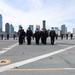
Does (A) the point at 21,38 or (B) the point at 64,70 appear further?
(A) the point at 21,38

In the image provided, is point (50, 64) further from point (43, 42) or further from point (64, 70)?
point (43, 42)

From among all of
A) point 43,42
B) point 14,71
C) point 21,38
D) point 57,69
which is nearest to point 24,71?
point 14,71

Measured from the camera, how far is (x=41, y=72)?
33.9 ft

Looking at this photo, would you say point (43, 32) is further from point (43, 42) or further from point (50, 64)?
point (50, 64)

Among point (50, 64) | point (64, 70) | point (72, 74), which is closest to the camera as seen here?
point (72, 74)

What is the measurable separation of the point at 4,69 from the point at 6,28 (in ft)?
308

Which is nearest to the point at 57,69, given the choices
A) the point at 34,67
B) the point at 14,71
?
the point at 34,67

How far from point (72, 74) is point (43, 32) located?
65.0 feet

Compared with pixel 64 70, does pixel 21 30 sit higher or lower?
higher

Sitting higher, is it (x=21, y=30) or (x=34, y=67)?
Result: (x=21, y=30)

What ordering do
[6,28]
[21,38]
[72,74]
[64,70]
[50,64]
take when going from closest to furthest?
[72,74], [64,70], [50,64], [21,38], [6,28]

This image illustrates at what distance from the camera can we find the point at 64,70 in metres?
10.8

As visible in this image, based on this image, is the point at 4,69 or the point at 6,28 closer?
the point at 4,69

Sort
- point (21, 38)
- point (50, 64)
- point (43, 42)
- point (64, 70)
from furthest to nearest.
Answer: point (43, 42) < point (21, 38) < point (50, 64) < point (64, 70)
